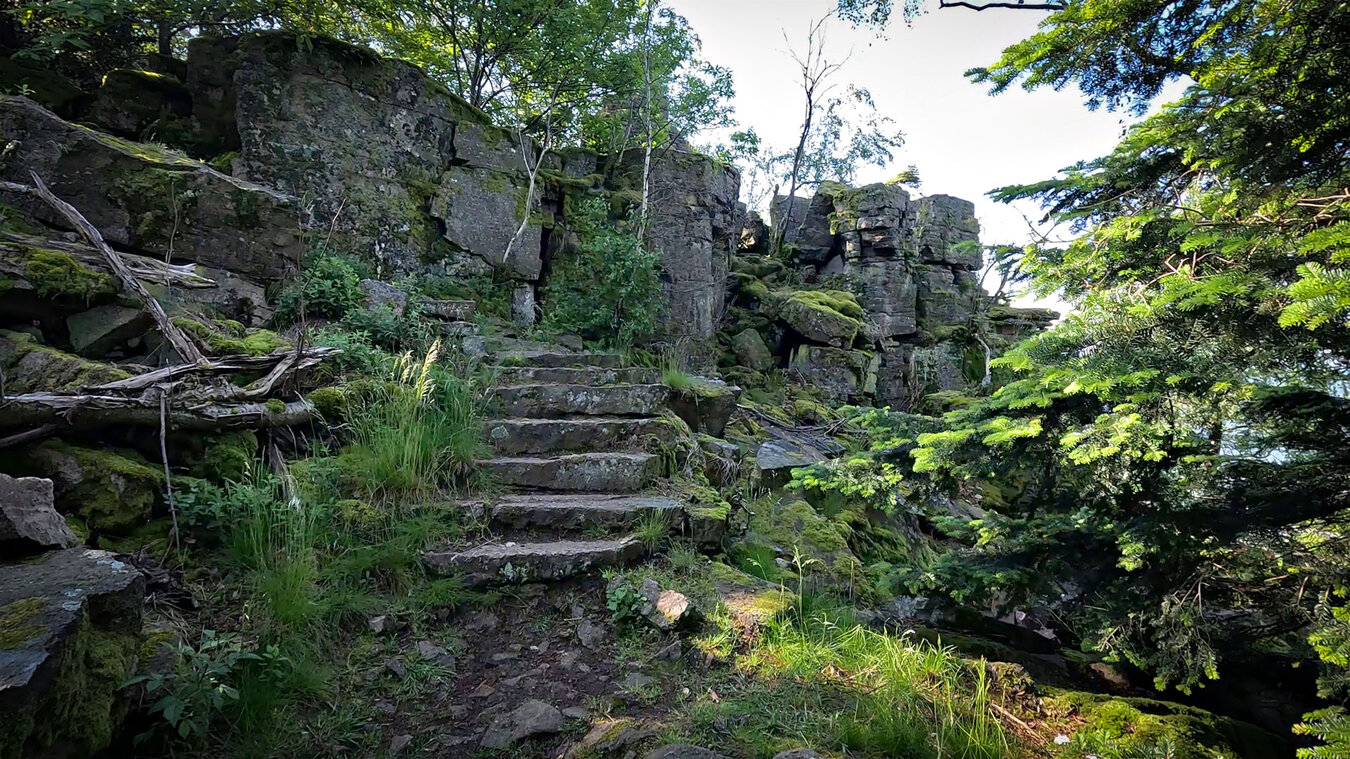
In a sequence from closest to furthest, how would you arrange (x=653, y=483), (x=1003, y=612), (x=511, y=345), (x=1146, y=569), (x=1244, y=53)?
(x=1244, y=53)
(x=1146, y=569)
(x=1003, y=612)
(x=653, y=483)
(x=511, y=345)

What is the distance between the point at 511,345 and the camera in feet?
20.2

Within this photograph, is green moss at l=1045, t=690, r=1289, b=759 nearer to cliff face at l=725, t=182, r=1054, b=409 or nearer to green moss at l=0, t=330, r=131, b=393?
green moss at l=0, t=330, r=131, b=393

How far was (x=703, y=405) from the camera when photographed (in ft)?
18.8

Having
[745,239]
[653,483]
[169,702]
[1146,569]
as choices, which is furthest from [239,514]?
[745,239]

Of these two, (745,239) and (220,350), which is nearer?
(220,350)

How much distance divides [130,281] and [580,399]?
117 inches

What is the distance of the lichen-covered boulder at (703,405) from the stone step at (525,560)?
249 cm

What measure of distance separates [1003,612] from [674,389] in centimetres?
331

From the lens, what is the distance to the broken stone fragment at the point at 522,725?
6.56 feet

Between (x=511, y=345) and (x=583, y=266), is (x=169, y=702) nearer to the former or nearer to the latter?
(x=511, y=345)

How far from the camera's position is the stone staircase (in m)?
3.00

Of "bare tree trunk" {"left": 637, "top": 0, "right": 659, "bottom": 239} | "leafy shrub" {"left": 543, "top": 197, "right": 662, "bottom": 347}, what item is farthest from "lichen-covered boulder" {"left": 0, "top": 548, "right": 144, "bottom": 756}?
"bare tree trunk" {"left": 637, "top": 0, "right": 659, "bottom": 239}

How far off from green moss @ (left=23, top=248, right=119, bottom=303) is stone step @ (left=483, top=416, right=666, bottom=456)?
244 cm

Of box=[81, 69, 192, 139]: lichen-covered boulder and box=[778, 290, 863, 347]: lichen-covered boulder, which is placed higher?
box=[81, 69, 192, 139]: lichen-covered boulder
